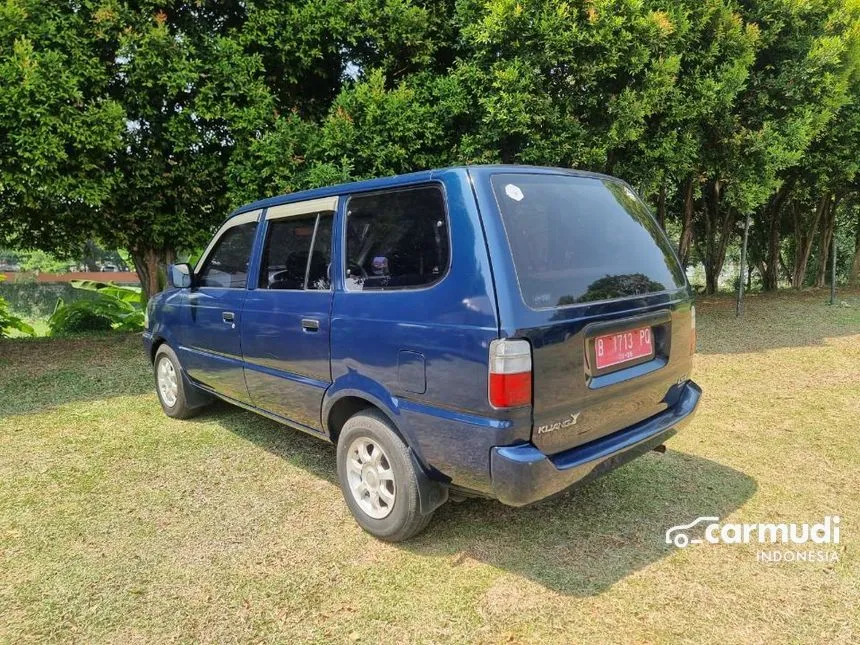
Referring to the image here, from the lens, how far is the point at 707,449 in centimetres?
Answer: 408

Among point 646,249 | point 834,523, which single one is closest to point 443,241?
point 646,249

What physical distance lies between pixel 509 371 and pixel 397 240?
38.9 inches

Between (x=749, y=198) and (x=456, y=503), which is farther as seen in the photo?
(x=749, y=198)

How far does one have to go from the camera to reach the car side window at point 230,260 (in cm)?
389

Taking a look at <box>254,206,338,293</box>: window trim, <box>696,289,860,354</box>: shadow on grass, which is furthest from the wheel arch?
<box>696,289,860,354</box>: shadow on grass

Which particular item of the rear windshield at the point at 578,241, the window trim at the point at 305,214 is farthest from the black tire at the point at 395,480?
the rear windshield at the point at 578,241

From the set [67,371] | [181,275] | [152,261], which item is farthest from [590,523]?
[152,261]

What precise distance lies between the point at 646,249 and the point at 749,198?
21.2ft

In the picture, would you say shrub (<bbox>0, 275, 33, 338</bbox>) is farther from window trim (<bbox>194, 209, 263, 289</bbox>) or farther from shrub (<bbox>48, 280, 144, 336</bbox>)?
window trim (<bbox>194, 209, 263, 289</bbox>)

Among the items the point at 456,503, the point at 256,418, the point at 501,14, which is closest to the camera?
the point at 456,503

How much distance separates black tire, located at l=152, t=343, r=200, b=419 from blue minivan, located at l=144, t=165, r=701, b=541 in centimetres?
145

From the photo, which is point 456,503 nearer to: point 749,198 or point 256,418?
point 256,418

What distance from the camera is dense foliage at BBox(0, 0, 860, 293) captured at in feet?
20.5

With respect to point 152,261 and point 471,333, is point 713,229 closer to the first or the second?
point 152,261
